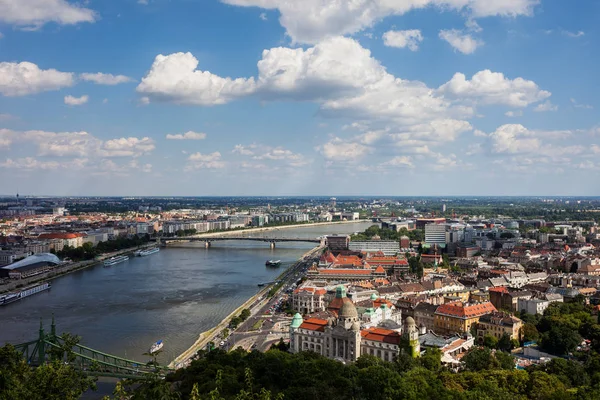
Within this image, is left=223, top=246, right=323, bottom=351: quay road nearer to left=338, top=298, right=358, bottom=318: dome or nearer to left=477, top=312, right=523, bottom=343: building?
left=338, top=298, right=358, bottom=318: dome

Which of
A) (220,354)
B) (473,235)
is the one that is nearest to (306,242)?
(473,235)

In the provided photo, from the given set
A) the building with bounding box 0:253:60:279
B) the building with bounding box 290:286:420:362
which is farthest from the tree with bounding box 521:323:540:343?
the building with bounding box 0:253:60:279

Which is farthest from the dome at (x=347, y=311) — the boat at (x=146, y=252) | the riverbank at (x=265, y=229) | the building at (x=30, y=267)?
the riverbank at (x=265, y=229)

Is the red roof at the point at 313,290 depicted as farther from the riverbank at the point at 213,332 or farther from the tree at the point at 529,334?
the tree at the point at 529,334

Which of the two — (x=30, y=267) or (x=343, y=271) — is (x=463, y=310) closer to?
(x=343, y=271)

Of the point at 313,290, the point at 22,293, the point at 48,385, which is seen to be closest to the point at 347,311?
the point at 313,290
